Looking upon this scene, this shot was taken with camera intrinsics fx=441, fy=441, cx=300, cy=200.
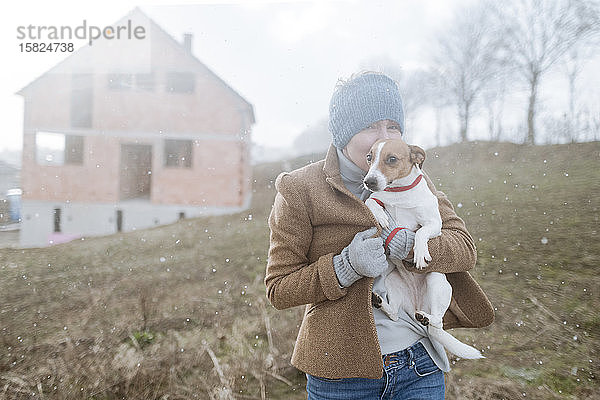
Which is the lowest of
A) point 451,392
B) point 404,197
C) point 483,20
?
point 451,392

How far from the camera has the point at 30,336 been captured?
2.81 meters

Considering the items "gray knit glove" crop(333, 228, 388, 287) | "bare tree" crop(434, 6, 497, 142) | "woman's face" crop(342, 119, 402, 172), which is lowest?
"gray knit glove" crop(333, 228, 388, 287)

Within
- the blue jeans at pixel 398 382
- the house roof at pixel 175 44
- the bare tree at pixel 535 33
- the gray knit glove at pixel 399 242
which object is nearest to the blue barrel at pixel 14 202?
the house roof at pixel 175 44

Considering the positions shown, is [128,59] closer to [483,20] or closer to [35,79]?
[35,79]

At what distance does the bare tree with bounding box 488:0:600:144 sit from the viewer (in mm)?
2408

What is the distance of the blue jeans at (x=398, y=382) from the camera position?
1224mm

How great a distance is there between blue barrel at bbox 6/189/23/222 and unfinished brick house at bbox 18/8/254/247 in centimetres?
4

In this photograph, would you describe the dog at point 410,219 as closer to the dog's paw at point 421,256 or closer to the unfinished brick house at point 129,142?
the dog's paw at point 421,256

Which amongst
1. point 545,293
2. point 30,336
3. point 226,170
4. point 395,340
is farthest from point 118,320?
point 545,293

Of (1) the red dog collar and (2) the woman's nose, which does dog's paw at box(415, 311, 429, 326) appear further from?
(2) the woman's nose

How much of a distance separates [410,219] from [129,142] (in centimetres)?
239

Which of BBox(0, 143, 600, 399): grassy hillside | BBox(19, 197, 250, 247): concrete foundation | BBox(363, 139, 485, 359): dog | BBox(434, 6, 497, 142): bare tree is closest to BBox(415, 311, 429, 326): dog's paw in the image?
BBox(363, 139, 485, 359): dog

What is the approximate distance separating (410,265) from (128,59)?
8.33ft

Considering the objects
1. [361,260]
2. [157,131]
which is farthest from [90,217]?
[361,260]
